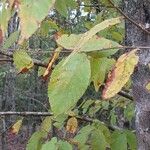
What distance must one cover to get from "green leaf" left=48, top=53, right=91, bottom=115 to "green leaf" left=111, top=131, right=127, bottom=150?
102 cm

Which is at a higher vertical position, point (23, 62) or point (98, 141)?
point (23, 62)

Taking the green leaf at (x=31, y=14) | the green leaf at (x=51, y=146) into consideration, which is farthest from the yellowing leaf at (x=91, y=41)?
the green leaf at (x=51, y=146)

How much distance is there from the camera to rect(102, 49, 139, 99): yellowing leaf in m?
0.72

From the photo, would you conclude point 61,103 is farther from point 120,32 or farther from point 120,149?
point 120,32

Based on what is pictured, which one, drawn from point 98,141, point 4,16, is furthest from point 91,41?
point 98,141

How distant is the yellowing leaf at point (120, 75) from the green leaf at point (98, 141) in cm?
99

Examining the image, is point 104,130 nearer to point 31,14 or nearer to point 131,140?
point 131,140

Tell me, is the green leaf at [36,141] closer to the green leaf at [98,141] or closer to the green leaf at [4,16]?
the green leaf at [98,141]

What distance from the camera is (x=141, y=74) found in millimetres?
1274

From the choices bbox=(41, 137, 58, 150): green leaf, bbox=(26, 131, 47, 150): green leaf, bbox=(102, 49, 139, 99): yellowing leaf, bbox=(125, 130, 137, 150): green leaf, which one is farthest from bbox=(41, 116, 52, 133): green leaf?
bbox=(102, 49, 139, 99): yellowing leaf

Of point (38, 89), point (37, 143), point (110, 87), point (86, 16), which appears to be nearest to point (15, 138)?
point (38, 89)

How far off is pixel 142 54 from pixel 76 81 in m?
0.48

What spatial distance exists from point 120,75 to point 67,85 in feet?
0.37

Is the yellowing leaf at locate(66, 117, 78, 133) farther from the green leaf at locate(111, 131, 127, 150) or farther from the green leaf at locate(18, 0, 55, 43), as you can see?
the green leaf at locate(18, 0, 55, 43)
